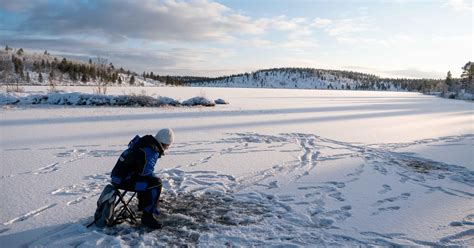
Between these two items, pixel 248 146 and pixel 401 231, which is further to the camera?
pixel 248 146

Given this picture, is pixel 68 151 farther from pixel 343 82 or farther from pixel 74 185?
pixel 343 82

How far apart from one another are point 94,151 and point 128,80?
9629 centimetres

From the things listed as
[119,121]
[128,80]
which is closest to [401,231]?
[119,121]

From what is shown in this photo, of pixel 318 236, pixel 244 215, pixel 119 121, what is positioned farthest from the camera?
pixel 119 121

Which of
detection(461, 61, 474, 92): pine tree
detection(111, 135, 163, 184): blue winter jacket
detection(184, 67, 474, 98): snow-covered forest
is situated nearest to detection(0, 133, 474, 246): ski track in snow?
detection(111, 135, 163, 184): blue winter jacket

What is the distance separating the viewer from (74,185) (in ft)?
19.4

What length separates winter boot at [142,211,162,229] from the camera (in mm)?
4383

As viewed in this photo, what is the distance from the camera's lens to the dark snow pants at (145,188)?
172 inches

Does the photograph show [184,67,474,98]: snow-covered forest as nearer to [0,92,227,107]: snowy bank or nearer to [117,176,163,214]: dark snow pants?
[0,92,227,107]: snowy bank

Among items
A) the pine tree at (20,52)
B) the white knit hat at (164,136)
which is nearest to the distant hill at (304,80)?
the pine tree at (20,52)

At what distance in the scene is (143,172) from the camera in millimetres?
4359

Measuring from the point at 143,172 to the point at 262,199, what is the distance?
1978mm

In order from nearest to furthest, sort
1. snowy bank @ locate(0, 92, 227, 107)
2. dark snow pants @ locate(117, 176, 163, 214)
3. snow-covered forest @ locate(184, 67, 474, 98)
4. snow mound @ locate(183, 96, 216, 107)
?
dark snow pants @ locate(117, 176, 163, 214) < snowy bank @ locate(0, 92, 227, 107) < snow mound @ locate(183, 96, 216, 107) < snow-covered forest @ locate(184, 67, 474, 98)

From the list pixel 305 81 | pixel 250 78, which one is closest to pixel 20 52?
pixel 250 78
